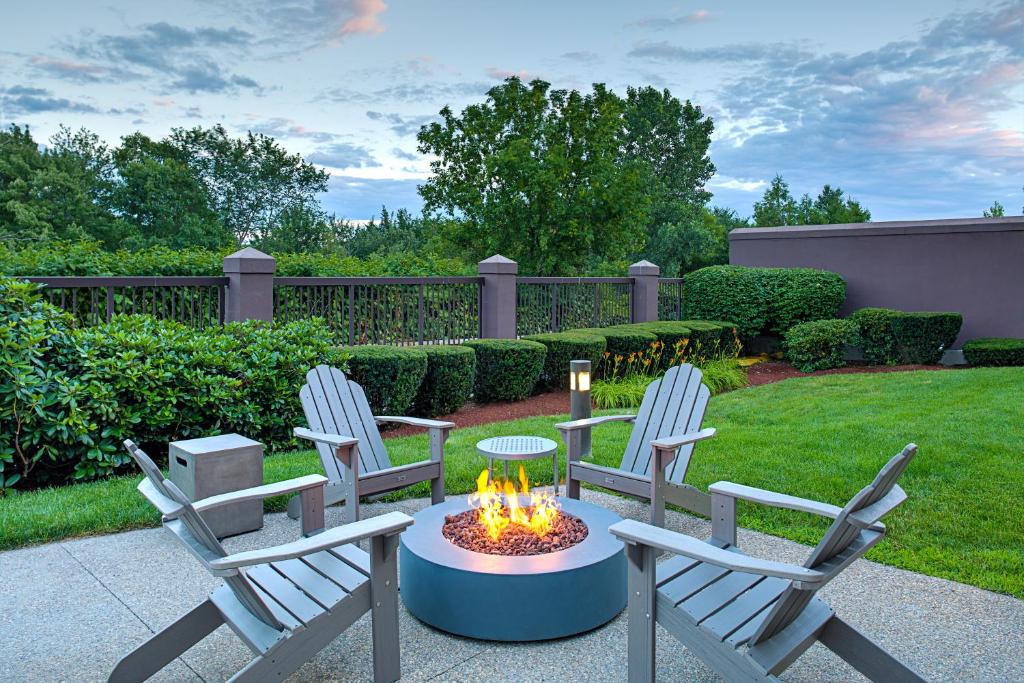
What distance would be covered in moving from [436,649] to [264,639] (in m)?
0.78

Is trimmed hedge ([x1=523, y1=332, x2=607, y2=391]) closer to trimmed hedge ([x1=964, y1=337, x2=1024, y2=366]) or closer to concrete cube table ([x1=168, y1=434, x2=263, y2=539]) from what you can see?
concrete cube table ([x1=168, y1=434, x2=263, y2=539])

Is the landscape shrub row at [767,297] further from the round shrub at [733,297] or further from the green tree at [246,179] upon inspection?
the green tree at [246,179]

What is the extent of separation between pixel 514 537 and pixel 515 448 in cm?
107

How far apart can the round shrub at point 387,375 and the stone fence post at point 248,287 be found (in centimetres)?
101

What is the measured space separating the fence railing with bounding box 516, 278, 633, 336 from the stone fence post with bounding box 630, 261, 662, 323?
117mm

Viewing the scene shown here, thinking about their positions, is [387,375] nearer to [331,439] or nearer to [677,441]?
[331,439]

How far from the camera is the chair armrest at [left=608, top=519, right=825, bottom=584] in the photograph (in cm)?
198

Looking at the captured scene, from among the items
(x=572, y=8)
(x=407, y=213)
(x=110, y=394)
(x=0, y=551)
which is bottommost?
(x=0, y=551)

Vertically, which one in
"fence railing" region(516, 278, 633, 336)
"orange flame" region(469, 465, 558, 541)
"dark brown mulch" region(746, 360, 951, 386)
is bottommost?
"dark brown mulch" region(746, 360, 951, 386)

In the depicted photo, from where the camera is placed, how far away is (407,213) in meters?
27.6

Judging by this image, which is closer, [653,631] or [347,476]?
[653,631]

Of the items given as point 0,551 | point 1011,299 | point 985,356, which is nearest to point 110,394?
point 0,551

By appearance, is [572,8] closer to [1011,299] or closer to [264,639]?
[1011,299]

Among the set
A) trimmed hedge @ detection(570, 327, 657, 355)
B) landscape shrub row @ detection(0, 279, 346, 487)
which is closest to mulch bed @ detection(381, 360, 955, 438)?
trimmed hedge @ detection(570, 327, 657, 355)
